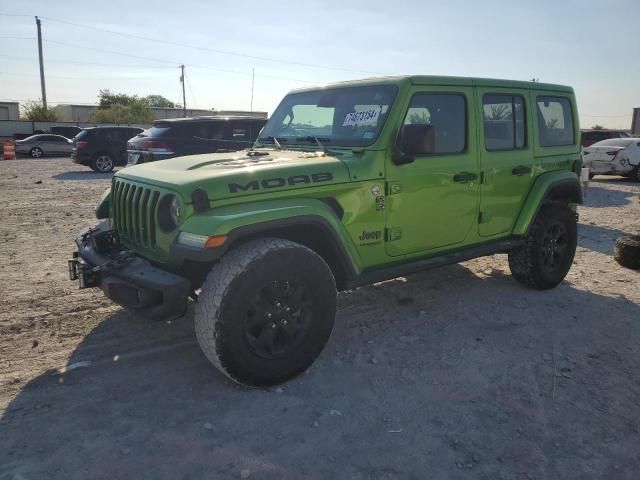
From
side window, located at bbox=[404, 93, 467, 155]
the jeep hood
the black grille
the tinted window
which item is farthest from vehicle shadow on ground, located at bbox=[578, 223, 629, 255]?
the tinted window

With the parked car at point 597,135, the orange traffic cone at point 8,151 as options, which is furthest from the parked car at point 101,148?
the parked car at point 597,135

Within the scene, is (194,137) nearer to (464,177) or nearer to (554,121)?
(554,121)

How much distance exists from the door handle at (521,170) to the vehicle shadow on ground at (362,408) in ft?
4.42

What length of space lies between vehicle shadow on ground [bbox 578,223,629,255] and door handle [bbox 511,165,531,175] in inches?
Result: 111

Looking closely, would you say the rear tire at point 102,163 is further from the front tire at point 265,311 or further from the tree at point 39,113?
the tree at point 39,113

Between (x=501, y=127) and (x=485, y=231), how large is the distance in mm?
966

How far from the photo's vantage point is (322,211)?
3.34 metres

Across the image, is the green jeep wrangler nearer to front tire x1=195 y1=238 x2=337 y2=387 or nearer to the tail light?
front tire x1=195 y1=238 x2=337 y2=387

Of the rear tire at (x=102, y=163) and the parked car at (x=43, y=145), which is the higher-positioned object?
the parked car at (x=43, y=145)

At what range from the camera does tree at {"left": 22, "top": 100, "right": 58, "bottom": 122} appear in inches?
1788

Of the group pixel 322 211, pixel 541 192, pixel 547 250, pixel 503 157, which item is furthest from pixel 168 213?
pixel 547 250

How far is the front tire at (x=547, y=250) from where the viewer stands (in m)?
5.05

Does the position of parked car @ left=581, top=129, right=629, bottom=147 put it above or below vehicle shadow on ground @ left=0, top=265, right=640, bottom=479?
above

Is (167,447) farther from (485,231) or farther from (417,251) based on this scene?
(485,231)
